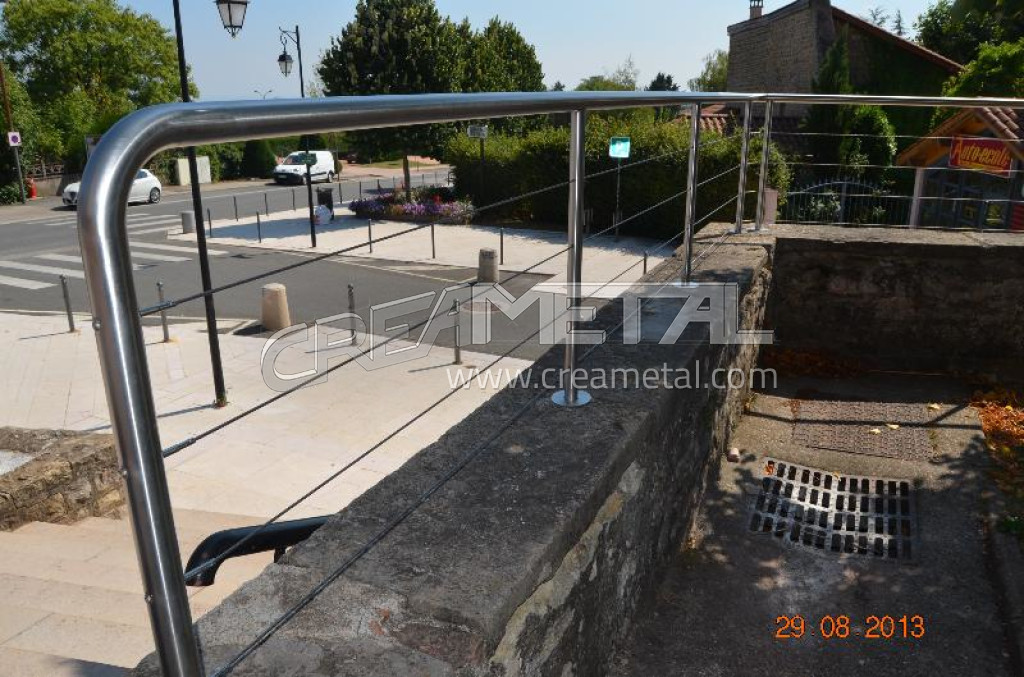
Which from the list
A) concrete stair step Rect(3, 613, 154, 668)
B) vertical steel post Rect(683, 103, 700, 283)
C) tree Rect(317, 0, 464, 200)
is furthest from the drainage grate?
tree Rect(317, 0, 464, 200)

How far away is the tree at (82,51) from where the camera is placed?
41.4 meters

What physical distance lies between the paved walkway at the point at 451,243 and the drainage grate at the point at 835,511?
11.7 meters

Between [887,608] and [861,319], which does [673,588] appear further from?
[861,319]

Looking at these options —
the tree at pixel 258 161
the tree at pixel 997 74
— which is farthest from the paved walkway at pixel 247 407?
the tree at pixel 258 161

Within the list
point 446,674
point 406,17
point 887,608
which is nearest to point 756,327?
point 887,608

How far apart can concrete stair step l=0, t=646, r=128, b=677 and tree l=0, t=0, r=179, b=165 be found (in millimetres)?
43531

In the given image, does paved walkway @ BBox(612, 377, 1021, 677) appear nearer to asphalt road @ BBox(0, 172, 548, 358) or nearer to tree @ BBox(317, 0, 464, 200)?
asphalt road @ BBox(0, 172, 548, 358)

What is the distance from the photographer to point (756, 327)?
4789mm

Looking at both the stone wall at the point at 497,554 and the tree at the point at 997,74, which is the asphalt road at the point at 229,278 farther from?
the tree at the point at 997,74

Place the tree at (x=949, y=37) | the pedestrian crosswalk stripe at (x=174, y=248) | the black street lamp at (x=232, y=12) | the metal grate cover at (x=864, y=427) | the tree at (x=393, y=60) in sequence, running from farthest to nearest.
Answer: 1. the tree at (x=949, y=37)
2. the tree at (x=393, y=60)
3. the pedestrian crosswalk stripe at (x=174, y=248)
4. the black street lamp at (x=232, y=12)
5. the metal grate cover at (x=864, y=427)

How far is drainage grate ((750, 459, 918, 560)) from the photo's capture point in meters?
3.47

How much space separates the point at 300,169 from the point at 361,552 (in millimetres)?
36564

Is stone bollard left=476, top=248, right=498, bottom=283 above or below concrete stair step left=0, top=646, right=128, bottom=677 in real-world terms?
below

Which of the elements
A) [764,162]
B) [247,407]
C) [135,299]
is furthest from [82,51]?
[135,299]
